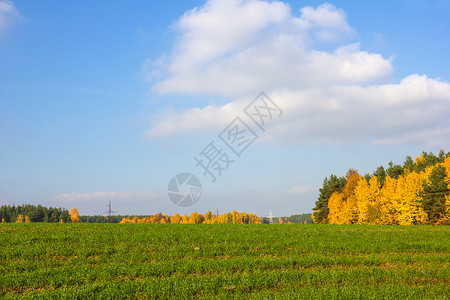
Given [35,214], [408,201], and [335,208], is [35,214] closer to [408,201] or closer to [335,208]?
[335,208]

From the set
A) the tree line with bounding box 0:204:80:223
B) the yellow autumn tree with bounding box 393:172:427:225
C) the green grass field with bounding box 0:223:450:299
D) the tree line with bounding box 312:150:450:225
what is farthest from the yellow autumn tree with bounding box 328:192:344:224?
the tree line with bounding box 0:204:80:223

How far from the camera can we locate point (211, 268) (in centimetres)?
1441

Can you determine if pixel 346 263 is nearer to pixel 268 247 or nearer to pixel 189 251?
pixel 268 247

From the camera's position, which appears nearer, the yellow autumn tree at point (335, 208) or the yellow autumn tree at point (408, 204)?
the yellow autumn tree at point (408, 204)

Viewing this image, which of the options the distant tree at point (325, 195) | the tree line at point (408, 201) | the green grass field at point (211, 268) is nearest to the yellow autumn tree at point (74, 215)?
the distant tree at point (325, 195)

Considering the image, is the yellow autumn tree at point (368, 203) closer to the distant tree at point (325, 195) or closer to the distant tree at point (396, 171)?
the distant tree at point (325, 195)

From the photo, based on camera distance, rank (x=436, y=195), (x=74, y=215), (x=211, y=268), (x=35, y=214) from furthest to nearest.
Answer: (x=74, y=215), (x=35, y=214), (x=436, y=195), (x=211, y=268)

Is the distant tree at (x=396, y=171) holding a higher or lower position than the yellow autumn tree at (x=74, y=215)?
higher

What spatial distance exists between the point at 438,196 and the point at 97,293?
63676mm

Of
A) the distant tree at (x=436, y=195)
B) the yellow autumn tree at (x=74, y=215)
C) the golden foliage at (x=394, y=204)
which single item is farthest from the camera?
the yellow autumn tree at (x=74, y=215)

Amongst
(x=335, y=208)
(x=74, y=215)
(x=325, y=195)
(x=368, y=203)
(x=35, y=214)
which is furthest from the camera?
(x=74, y=215)

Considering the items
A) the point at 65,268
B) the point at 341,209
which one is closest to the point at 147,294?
the point at 65,268

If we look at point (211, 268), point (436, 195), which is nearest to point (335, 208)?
point (436, 195)

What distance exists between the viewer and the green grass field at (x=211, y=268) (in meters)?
11.4
